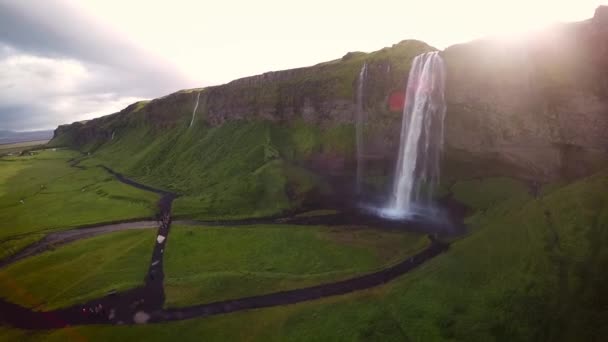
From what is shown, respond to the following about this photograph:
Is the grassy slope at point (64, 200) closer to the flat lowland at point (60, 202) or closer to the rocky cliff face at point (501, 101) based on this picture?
the flat lowland at point (60, 202)

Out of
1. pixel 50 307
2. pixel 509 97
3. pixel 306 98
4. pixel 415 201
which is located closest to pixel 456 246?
pixel 415 201

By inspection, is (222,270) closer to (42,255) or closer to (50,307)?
(50,307)

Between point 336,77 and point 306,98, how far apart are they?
10.3m

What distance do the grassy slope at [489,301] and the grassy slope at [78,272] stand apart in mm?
7596

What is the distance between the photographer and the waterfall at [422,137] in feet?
217

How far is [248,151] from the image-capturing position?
329ft

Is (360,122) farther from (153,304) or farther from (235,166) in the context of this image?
(153,304)

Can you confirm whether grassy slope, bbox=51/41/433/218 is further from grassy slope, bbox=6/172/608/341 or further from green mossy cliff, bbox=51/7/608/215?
grassy slope, bbox=6/172/608/341

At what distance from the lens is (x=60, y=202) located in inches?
3674

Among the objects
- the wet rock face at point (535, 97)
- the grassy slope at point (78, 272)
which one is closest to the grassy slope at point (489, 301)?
the grassy slope at point (78, 272)

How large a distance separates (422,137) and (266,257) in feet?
124

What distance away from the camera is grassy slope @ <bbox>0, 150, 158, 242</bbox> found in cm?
7719

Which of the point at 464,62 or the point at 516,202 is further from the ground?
the point at 464,62

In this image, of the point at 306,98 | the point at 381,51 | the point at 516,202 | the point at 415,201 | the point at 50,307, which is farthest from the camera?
the point at 306,98
